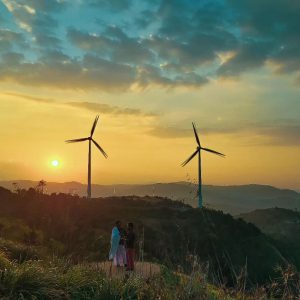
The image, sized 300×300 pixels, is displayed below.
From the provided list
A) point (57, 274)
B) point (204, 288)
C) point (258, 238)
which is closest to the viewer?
point (204, 288)

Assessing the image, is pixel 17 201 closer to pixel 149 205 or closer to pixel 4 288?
pixel 149 205

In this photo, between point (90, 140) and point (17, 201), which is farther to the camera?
point (90, 140)

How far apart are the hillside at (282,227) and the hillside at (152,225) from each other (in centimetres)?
929

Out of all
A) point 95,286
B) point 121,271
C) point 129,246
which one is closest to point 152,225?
point 129,246

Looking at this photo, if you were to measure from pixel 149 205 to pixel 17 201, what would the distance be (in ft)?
62.6

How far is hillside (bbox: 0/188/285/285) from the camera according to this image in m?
55.8

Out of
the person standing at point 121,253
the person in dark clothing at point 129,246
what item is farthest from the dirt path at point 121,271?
the person standing at point 121,253

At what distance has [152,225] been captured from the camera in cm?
6272

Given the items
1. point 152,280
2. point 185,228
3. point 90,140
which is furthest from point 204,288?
point 90,140

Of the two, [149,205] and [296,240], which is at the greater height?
[149,205]

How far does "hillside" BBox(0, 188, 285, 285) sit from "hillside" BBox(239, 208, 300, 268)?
30.5 ft

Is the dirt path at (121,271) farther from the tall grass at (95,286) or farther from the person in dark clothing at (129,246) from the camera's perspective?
the person in dark clothing at (129,246)

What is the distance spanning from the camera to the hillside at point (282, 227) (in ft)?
259

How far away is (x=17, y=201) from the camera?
2491 inches
